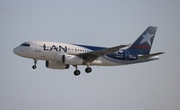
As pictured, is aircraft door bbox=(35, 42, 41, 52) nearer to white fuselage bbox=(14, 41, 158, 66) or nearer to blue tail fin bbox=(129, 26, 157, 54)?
white fuselage bbox=(14, 41, 158, 66)

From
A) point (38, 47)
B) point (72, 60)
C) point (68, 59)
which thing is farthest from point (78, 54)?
point (38, 47)

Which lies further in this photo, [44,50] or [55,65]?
[55,65]

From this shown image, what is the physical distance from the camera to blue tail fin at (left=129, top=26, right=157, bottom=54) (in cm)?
6581

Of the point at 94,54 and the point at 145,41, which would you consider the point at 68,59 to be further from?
the point at 145,41

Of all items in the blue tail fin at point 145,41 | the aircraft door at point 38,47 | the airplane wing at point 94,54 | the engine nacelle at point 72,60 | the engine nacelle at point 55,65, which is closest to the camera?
the aircraft door at point 38,47

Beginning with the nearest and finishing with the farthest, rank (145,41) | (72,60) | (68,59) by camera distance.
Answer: (68,59) → (72,60) → (145,41)

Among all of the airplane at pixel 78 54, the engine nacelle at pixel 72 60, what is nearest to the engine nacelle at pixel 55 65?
the airplane at pixel 78 54

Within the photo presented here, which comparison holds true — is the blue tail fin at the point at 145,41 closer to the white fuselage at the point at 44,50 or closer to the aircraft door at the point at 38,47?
the white fuselage at the point at 44,50

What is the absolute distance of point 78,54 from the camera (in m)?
58.0

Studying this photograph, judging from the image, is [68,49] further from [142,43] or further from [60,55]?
[142,43]

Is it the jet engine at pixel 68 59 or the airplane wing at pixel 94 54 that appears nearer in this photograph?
the airplane wing at pixel 94 54

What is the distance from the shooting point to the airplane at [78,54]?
56125 millimetres

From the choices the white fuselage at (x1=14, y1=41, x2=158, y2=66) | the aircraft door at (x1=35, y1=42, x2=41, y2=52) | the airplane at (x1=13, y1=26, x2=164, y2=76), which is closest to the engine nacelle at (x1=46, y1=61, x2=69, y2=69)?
the airplane at (x1=13, y1=26, x2=164, y2=76)

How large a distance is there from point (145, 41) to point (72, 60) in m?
15.4
